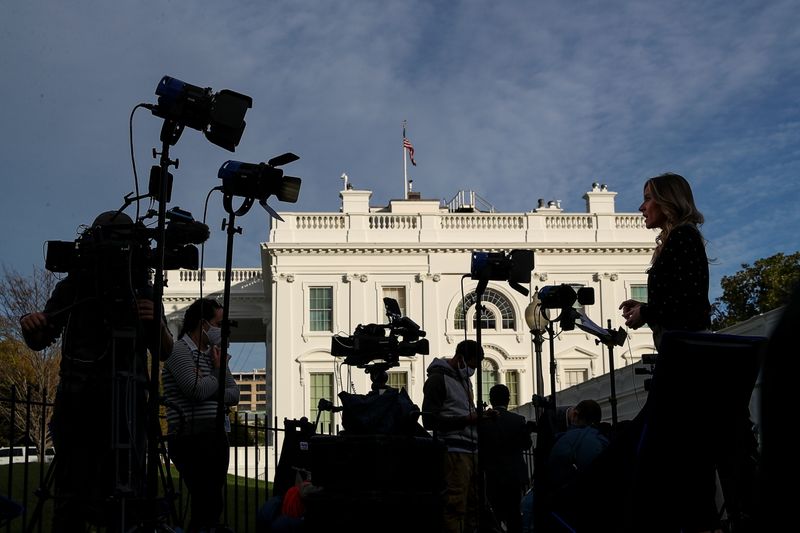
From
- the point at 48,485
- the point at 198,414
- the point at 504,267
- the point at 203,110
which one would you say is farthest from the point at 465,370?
the point at 48,485

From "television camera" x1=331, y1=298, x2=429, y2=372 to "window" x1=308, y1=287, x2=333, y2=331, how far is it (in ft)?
82.2

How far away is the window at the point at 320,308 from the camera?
31.8m

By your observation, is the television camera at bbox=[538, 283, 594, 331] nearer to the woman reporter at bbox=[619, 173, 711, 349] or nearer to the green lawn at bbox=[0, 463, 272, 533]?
the woman reporter at bbox=[619, 173, 711, 349]

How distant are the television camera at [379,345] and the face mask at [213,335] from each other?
1297 millimetres

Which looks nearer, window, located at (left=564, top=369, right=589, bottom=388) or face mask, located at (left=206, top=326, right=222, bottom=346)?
face mask, located at (left=206, top=326, right=222, bottom=346)

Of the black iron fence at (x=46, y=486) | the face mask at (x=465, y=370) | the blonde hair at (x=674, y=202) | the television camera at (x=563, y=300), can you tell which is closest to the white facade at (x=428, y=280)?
the black iron fence at (x=46, y=486)

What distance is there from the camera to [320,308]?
32.1 metres

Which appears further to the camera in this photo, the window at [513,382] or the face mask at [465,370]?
the window at [513,382]

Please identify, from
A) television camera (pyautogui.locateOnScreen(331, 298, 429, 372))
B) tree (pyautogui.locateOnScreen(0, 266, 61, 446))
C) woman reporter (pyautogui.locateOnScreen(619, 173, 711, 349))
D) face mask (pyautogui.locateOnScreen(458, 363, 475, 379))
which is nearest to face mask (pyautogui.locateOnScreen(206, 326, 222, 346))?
television camera (pyautogui.locateOnScreen(331, 298, 429, 372))

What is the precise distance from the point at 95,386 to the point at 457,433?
3.61 meters

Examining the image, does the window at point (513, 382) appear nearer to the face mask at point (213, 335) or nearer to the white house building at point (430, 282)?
the white house building at point (430, 282)

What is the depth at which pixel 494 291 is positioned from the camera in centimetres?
3231

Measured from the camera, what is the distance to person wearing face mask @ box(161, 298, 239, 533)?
183 inches

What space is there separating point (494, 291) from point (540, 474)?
2732cm
